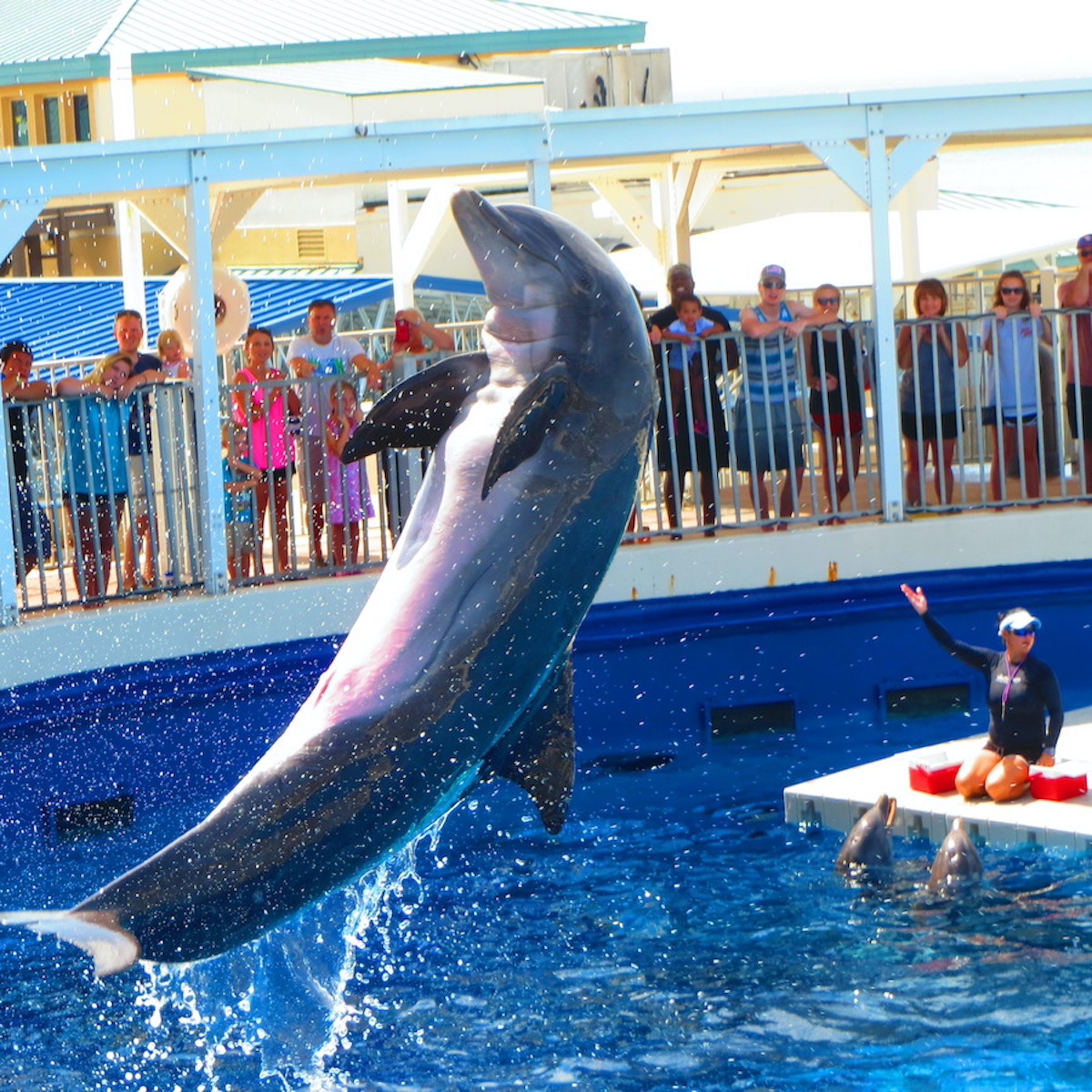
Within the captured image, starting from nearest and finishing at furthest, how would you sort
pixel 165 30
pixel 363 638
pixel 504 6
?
pixel 363 638 → pixel 165 30 → pixel 504 6

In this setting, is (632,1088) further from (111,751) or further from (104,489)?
(104,489)

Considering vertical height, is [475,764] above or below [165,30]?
below

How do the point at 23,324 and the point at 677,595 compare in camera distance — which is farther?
the point at 23,324

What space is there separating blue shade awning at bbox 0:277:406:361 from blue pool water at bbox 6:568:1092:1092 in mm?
8659

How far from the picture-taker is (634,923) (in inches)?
383

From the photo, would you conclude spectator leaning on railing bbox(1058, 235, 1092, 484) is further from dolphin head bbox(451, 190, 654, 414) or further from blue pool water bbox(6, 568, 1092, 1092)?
dolphin head bbox(451, 190, 654, 414)

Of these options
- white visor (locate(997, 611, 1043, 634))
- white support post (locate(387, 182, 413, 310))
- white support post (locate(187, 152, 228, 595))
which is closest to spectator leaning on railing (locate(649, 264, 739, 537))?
white visor (locate(997, 611, 1043, 634))

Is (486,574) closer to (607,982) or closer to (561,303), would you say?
(561,303)

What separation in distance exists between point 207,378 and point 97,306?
11173mm

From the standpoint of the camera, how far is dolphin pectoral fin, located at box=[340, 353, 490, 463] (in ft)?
19.0

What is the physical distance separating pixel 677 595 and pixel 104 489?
3.78 metres

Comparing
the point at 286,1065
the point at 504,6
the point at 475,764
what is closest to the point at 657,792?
the point at 286,1065

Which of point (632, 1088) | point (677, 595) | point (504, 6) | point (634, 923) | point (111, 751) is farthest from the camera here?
point (504, 6)

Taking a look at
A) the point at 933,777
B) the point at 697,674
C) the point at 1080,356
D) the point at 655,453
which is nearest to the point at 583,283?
the point at 933,777
